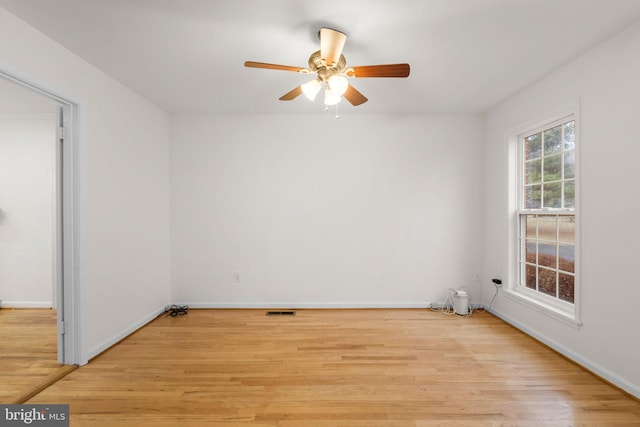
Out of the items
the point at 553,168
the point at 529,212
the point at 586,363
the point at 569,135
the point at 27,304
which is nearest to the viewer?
the point at 586,363

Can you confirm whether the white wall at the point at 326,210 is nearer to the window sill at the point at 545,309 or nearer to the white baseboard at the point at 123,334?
the white baseboard at the point at 123,334

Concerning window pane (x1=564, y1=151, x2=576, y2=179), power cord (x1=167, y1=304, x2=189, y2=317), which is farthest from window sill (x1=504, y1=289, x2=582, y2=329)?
power cord (x1=167, y1=304, x2=189, y2=317)

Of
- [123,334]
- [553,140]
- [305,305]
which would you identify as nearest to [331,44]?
[553,140]

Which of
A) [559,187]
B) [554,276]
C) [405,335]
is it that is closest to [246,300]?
[405,335]

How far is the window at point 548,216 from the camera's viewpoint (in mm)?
2420

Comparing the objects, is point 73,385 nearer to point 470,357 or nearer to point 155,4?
point 155,4

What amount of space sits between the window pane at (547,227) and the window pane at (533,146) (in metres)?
0.68

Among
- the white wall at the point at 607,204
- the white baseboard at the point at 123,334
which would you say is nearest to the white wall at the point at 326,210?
the white baseboard at the point at 123,334

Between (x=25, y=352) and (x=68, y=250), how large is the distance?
109 cm

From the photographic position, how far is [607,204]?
1982mm

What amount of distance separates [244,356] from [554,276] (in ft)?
10.2

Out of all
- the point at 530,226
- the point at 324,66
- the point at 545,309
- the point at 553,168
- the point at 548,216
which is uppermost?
the point at 324,66

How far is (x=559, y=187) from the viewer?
99.5 inches

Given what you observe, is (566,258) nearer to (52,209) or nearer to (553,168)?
(553,168)
